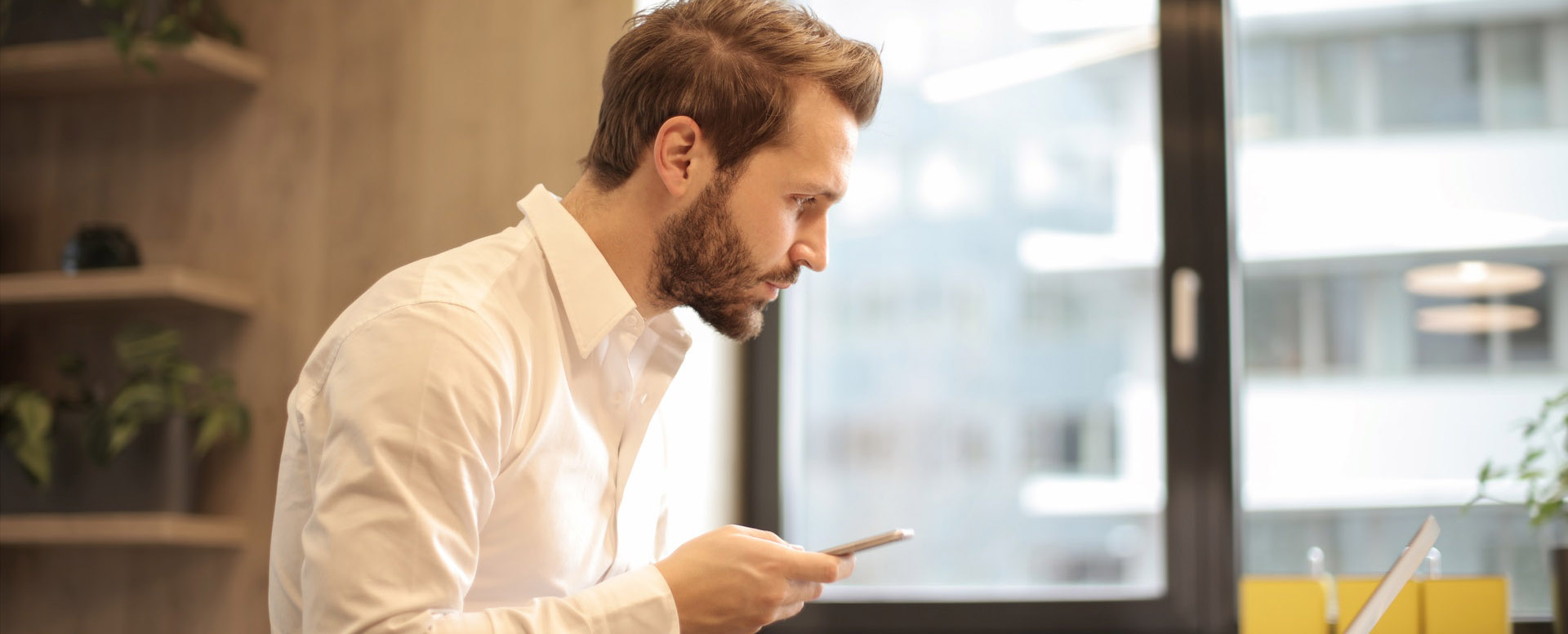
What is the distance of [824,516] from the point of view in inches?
94.8

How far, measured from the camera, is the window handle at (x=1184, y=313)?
2.19 m

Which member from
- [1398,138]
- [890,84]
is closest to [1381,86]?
[1398,138]

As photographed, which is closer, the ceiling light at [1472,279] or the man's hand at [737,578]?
the man's hand at [737,578]

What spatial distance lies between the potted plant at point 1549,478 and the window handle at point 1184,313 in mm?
456

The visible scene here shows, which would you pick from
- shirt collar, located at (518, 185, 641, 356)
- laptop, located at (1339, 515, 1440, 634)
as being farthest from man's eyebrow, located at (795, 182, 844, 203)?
laptop, located at (1339, 515, 1440, 634)

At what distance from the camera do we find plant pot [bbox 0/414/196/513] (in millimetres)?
2260

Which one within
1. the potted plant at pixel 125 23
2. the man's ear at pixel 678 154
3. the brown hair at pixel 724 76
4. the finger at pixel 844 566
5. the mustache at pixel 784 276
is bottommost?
the finger at pixel 844 566

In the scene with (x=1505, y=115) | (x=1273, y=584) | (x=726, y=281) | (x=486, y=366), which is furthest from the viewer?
(x=1505, y=115)

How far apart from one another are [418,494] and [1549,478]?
5.73 ft

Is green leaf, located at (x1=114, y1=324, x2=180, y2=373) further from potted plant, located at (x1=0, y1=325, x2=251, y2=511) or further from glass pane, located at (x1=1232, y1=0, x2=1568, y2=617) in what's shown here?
glass pane, located at (x1=1232, y1=0, x2=1568, y2=617)

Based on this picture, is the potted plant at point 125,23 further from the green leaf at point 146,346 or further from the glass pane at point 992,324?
the glass pane at point 992,324

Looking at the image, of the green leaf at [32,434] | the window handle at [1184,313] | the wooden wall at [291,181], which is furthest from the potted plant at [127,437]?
the window handle at [1184,313]

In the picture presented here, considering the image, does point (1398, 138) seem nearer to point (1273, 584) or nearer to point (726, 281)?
point (1273, 584)

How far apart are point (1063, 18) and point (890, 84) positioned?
323mm
